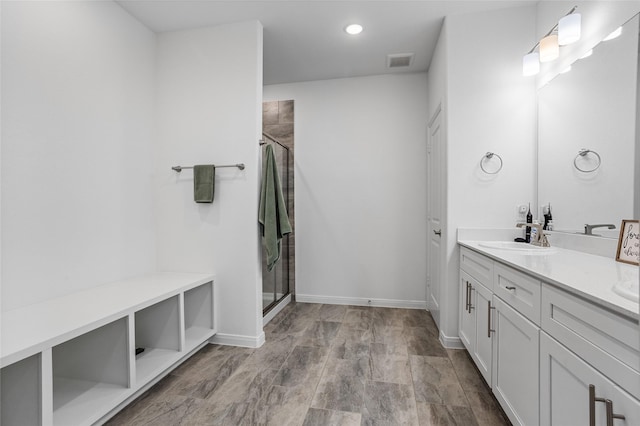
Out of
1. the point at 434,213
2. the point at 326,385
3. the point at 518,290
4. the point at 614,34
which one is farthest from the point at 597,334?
the point at 434,213

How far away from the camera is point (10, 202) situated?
162 cm

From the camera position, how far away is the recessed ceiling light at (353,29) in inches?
100

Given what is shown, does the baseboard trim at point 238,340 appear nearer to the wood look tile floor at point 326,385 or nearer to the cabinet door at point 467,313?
the wood look tile floor at point 326,385

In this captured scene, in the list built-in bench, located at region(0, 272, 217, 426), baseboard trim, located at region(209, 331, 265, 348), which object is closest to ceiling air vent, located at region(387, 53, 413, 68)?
built-in bench, located at region(0, 272, 217, 426)

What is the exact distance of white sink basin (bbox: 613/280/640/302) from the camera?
802 millimetres

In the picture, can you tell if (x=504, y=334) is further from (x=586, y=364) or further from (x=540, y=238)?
(x=540, y=238)

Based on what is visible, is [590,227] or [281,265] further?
[281,265]

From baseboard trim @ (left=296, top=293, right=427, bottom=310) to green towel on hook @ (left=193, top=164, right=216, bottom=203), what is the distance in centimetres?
172

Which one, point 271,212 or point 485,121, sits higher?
point 485,121

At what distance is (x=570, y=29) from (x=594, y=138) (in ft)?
2.12

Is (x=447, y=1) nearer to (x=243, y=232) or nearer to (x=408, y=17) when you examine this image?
(x=408, y=17)

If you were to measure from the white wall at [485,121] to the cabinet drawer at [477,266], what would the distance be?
0.16 meters

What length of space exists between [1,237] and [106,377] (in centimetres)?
90

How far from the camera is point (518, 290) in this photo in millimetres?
1416
